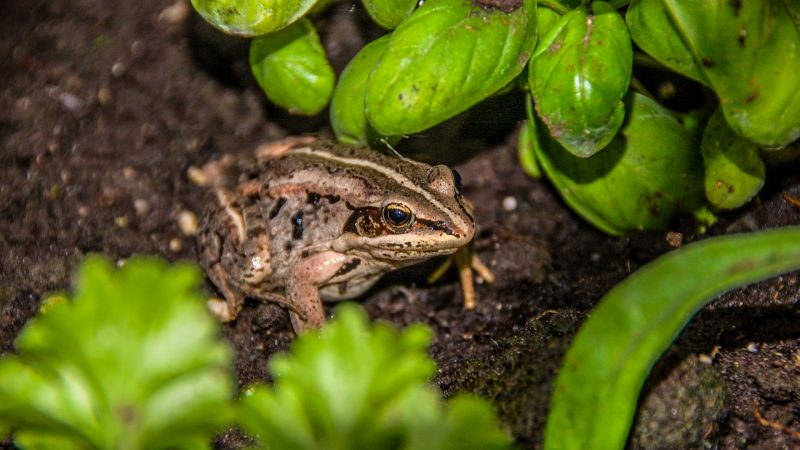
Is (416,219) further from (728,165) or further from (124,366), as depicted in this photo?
(124,366)

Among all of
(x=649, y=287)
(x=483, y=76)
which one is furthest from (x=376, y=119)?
(x=649, y=287)

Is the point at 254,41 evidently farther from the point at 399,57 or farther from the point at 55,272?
the point at 55,272

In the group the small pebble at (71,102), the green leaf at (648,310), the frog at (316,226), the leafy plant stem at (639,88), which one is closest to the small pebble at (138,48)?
the small pebble at (71,102)

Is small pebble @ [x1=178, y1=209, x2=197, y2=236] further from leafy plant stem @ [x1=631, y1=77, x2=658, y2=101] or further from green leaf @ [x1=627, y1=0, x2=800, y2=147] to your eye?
green leaf @ [x1=627, y1=0, x2=800, y2=147]

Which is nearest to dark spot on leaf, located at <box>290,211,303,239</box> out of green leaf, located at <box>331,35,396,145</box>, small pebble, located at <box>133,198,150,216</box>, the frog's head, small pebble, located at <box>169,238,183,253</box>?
the frog's head

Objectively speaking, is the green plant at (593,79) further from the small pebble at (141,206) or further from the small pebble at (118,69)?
the small pebble at (118,69)

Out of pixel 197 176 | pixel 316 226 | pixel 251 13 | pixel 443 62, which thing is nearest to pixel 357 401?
pixel 443 62
